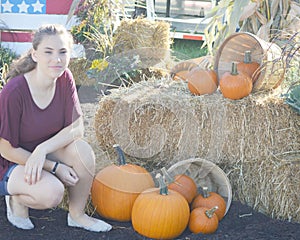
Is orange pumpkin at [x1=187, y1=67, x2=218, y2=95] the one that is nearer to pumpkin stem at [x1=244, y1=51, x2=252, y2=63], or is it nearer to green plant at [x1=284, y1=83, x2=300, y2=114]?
pumpkin stem at [x1=244, y1=51, x2=252, y2=63]

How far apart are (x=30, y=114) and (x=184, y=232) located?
36.8 inches

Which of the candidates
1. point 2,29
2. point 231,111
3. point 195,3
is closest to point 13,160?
point 231,111

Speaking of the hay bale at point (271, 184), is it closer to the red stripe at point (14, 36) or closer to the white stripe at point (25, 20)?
the white stripe at point (25, 20)

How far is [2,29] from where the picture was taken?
254 inches

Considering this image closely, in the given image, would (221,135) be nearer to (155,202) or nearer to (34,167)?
(155,202)

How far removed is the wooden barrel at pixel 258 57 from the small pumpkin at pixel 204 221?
0.85 metres

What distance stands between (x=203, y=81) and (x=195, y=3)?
7104 millimetres

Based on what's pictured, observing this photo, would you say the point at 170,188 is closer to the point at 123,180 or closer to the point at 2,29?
the point at 123,180

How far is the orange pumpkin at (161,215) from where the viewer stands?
2547mm

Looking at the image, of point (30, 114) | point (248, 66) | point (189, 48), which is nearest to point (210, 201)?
point (248, 66)

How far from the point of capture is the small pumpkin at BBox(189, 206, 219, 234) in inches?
102

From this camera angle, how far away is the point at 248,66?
3162 mm

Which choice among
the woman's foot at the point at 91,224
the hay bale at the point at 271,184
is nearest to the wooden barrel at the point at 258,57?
the hay bale at the point at 271,184

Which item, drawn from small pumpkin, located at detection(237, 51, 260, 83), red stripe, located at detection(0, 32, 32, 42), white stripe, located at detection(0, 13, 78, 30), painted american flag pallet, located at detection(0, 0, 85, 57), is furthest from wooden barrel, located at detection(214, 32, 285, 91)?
red stripe, located at detection(0, 32, 32, 42)
